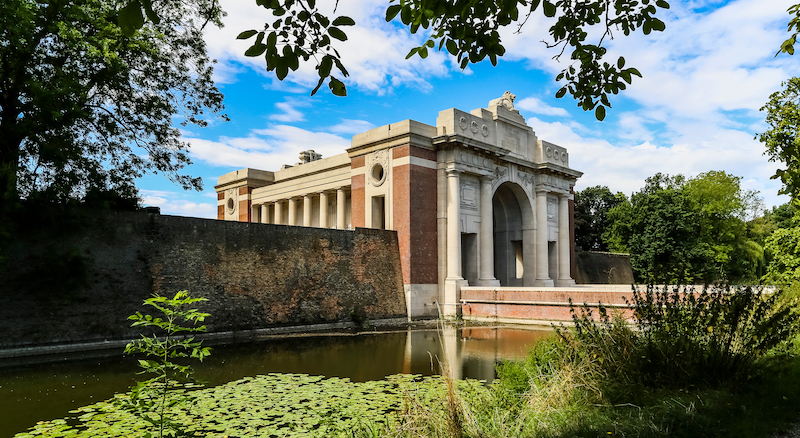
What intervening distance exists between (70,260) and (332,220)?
20.2 metres

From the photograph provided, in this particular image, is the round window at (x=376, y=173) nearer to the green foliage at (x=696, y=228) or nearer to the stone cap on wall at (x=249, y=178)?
the stone cap on wall at (x=249, y=178)

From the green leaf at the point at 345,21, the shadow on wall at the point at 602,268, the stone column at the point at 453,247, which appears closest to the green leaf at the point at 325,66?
the green leaf at the point at 345,21

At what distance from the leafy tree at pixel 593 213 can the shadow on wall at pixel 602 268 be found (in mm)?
8493

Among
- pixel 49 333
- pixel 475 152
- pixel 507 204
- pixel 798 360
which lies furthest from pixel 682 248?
pixel 49 333

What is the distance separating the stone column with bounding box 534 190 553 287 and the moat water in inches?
490

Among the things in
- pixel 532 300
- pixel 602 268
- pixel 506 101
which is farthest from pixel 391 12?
pixel 602 268

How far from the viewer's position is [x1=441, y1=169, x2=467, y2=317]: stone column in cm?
2341

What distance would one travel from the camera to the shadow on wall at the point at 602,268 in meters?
36.1

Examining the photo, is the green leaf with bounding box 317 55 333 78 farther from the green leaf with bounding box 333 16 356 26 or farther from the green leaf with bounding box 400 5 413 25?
the green leaf with bounding box 400 5 413 25

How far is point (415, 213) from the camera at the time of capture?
76.5ft

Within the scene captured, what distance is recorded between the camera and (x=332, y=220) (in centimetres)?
3294

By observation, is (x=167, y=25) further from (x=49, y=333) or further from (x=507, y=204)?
(x=507, y=204)

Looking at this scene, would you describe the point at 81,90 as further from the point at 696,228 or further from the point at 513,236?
the point at 696,228

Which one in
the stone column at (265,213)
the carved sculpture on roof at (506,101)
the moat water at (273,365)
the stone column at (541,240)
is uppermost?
the carved sculpture on roof at (506,101)
